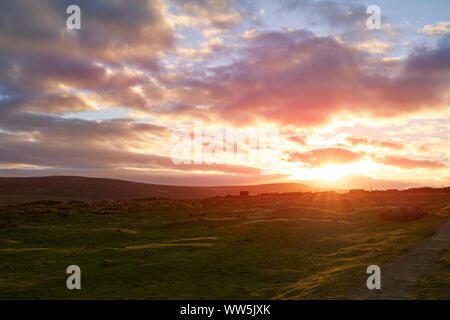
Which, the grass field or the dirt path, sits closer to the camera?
the dirt path

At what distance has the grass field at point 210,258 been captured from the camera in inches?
696

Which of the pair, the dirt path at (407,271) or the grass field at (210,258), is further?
the grass field at (210,258)

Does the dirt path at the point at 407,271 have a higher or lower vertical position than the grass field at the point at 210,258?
higher

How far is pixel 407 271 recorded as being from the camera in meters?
18.0

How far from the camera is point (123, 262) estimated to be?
24.9 metres

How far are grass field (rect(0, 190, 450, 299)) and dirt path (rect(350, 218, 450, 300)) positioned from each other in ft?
1.65

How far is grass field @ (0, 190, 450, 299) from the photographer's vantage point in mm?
17672

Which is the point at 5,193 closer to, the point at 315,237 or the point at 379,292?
the point at 315,237

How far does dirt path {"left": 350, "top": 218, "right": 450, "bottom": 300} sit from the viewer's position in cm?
1462

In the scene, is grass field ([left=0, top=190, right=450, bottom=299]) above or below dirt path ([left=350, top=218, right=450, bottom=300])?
below

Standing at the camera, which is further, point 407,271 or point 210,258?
point 210,258

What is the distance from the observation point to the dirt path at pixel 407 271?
14.6m

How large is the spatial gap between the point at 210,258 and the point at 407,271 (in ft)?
40.9

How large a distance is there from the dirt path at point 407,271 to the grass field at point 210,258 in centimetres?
50
